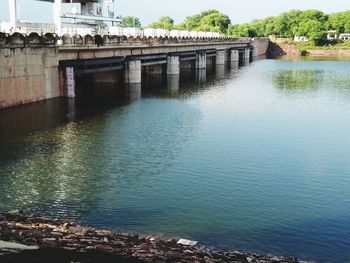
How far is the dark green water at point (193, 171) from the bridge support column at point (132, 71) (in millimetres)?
15128

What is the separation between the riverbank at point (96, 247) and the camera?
13.5 m

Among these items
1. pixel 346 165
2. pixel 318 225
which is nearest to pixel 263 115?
pixel 346 165

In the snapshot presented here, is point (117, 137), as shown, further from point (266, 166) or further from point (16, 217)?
point (16, 217)

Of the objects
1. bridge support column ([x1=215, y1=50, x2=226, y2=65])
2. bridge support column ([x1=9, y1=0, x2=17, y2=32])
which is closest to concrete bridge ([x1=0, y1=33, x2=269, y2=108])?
bridge support column ([x1=9, y1=0, x2=17, y2=32])

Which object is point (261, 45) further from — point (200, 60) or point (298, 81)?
point (298, 81)

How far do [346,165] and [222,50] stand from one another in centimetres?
8711

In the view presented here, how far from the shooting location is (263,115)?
43969 mm

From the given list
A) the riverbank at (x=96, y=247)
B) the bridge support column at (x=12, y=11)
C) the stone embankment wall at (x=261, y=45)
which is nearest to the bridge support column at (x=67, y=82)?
the bridge support column at (x=12, y=11)

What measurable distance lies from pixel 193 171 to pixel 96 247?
471 inches

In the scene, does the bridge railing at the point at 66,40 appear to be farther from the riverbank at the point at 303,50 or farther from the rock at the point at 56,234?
the riverbank at the point at 303,50

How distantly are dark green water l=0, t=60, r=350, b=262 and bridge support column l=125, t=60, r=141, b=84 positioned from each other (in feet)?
49.6

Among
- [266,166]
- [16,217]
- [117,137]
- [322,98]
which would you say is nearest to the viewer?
[16,217]

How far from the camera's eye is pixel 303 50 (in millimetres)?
170250

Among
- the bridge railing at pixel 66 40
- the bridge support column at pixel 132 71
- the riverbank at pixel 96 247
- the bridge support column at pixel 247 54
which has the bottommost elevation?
the riverbank at pixel 96 247
